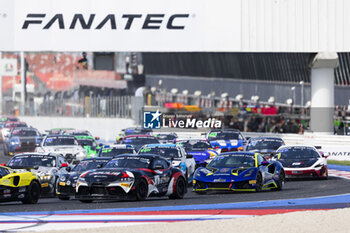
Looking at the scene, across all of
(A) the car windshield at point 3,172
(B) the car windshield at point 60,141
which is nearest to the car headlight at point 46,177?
(A) the car windshield at point 3,172

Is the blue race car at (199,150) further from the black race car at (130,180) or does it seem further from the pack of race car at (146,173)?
the black race car at (130,180)

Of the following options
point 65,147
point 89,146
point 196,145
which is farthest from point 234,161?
point 89,146

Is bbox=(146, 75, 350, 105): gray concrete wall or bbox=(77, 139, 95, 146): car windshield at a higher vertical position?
bbox=(146, 75, 350, 105): gray concrete wall

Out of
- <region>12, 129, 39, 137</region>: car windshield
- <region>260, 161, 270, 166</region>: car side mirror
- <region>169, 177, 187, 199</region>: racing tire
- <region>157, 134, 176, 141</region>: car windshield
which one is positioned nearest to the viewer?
<region>169, 177, 187, 199</region>: racing tire

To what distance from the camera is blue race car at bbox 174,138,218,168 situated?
30.2 meters

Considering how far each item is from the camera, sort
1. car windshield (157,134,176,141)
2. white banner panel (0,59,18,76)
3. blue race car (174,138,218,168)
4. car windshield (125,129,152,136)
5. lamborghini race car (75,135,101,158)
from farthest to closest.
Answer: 1. white banner panel (0,59,18,76)
2. car windshield (125,129,152,136)
3. car windshield (157,134,176,141)
4. lamborghini race car (75,135,101,158)
5. blue race car (174,138,218,168)

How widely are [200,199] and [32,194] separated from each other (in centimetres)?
397

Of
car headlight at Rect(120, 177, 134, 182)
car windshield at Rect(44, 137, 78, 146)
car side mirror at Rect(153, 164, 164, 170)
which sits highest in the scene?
car windshield at Rect(44, 137, 78, 146)

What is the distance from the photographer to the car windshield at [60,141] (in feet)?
116

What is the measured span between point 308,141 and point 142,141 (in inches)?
435

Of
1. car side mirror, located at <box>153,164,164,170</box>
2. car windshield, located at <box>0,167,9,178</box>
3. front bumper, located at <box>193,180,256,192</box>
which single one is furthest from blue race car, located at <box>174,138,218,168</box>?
car windshield, located at <box>0,167,9,178</box>

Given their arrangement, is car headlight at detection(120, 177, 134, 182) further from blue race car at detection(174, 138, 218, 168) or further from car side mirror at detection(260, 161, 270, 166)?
blue race car at detection(174, 138, 218, 168)

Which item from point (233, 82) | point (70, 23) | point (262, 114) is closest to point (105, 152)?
point (70, 23)

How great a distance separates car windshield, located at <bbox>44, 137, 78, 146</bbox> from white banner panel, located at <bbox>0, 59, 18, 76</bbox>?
85.1m
